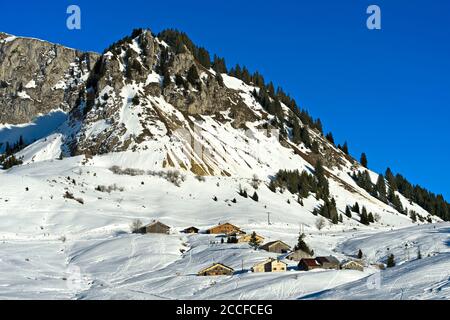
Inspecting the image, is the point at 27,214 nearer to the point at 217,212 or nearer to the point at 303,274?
the point at 217,212

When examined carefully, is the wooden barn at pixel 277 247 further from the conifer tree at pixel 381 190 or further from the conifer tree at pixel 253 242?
the conifer tree at pixel 381 190

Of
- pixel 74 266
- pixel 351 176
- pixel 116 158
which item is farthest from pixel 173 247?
pixel 351 176

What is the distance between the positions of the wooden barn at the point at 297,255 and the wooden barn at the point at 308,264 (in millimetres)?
6493

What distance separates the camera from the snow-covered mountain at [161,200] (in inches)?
2359

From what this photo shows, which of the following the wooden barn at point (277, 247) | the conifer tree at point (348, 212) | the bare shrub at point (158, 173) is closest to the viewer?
the wooden barn at point (277, 247)

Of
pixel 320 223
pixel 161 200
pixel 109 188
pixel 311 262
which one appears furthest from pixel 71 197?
pixel 311 262

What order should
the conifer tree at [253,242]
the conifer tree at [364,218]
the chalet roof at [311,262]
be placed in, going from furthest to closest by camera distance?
1. the conifer tree at [364,218]
2. the conifer tree at [253,242]
3. the chalet roof at [311,262]

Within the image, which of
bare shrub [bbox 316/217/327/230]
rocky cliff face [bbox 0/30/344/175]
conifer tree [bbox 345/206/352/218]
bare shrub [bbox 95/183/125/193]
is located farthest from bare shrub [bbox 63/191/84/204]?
conifer tree [bbox 345/206/352/218]

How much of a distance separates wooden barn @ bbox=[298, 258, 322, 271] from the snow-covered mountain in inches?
61.7

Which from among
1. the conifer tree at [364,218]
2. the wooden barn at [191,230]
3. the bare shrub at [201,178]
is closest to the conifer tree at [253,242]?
the wooden barn at [191,230]

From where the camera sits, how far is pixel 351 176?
199 m

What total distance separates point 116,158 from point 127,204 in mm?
31153

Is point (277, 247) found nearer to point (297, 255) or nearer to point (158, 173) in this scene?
point (297, 255)

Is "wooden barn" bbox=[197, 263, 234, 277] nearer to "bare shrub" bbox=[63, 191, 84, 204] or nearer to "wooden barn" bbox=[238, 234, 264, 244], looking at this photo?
"wooden barn" bbox=[238, 234, 264, 244]
